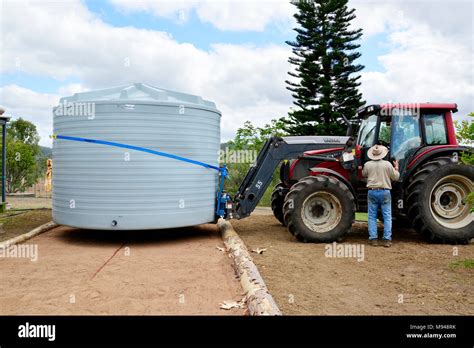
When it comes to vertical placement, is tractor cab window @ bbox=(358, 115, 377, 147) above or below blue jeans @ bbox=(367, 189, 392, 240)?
above

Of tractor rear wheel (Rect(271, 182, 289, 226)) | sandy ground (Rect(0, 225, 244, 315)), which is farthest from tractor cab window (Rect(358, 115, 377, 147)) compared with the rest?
sandy ground (Rect(0, 225, 244, 315))

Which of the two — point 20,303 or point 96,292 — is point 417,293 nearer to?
point 96,292

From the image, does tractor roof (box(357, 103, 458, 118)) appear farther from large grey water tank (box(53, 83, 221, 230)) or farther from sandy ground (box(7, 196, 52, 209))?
sandy ground (box(7, 196, 52, 209))

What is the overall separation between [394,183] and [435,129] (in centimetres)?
139

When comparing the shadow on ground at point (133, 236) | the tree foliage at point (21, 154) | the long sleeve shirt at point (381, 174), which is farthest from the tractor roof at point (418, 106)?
the tree foliage at point (21, 154)

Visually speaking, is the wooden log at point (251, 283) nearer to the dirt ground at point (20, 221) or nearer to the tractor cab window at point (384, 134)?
the tractor cab window at point (384, 134)

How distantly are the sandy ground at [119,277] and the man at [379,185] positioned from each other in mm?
2925

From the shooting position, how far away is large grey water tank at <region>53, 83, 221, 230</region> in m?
8.03

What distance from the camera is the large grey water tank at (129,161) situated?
8.03 m

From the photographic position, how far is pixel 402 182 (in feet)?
28.9

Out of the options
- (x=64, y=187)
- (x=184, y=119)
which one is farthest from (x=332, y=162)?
(x=64, y=187)

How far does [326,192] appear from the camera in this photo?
8.52 m

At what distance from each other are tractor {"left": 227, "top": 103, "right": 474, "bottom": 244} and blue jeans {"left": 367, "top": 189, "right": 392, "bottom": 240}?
1.12 feet

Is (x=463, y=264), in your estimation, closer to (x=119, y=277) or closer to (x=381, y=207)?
(x=381, y=207)
